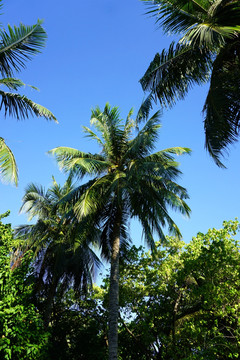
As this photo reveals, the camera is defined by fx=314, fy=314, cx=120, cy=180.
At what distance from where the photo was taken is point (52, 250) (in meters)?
17.6

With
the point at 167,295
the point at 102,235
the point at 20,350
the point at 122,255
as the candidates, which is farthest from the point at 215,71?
the point at 167,295

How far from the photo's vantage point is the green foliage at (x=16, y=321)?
24.3 ft

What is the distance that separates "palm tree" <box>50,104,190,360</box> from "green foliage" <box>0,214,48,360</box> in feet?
12.6

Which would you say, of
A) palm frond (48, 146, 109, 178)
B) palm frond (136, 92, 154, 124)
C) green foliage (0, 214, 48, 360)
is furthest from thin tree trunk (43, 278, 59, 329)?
palm frond (136, 92, 154, 124)

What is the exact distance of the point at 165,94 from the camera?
8523mm

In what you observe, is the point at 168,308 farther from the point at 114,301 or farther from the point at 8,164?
the point at 8,164

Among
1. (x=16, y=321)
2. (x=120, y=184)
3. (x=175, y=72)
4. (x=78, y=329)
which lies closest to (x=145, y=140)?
(x=120, y=184)

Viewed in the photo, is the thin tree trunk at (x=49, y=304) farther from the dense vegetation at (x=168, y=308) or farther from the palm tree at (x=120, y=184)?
the palm tree at (x=120, y=184)

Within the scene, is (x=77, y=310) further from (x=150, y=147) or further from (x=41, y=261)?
(x=150, y=147)

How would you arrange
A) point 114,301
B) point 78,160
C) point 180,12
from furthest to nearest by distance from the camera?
point 78,160 → point 114,301 → point 180,12

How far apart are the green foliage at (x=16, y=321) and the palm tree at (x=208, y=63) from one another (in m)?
6.11

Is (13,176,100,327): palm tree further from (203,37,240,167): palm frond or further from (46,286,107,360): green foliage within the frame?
(203,37,240,167): palm frond

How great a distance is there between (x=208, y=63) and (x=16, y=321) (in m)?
8.08

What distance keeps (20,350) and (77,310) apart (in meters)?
13.2
